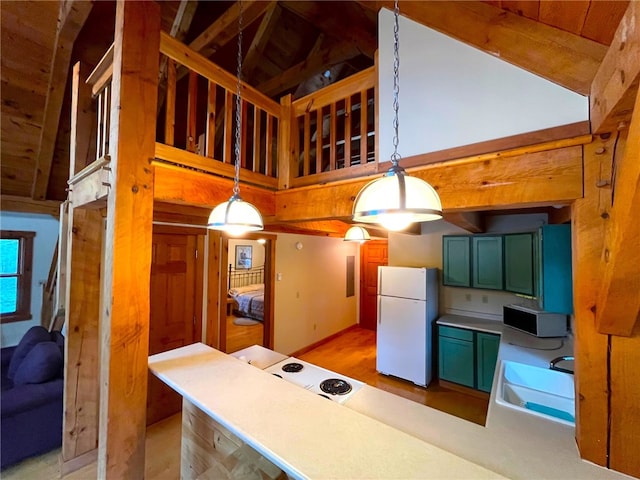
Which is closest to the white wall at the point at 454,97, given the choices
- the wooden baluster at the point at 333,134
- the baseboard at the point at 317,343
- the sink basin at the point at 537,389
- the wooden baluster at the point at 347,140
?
the wooden baluster at the point at 347,140

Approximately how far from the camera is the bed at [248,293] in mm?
6402

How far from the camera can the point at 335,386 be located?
1904 millimetres

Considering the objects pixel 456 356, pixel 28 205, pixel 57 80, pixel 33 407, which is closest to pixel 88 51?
pixel 57 80

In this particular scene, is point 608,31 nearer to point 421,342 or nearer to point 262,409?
point 262,409

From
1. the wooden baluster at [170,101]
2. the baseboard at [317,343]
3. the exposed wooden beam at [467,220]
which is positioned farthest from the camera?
the baseboard at [317,343]

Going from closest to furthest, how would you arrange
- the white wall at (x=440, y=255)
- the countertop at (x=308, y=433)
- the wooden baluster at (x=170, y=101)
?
1. the countertop at (x=308, y=433)
2. the wooden baluster at (x=170, y=101)
3. the white wall at (x=440, y=255)

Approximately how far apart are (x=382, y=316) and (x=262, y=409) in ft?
9.81

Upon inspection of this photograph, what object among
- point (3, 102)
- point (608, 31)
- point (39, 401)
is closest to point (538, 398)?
point (608, 31)

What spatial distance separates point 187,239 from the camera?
3281mm

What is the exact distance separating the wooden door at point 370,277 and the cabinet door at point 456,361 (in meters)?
2.67

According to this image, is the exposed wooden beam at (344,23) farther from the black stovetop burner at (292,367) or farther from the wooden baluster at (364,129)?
the black stovetop burner at (292,367)

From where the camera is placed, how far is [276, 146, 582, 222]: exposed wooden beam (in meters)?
1.21

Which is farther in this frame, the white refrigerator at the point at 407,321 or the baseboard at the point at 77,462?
the white refrigerator at the point at 407,321

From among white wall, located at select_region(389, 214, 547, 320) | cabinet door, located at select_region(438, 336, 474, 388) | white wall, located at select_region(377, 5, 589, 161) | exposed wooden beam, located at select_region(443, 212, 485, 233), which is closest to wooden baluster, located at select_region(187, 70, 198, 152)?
white wall, located at select_region(377, 5, 589, 161)
